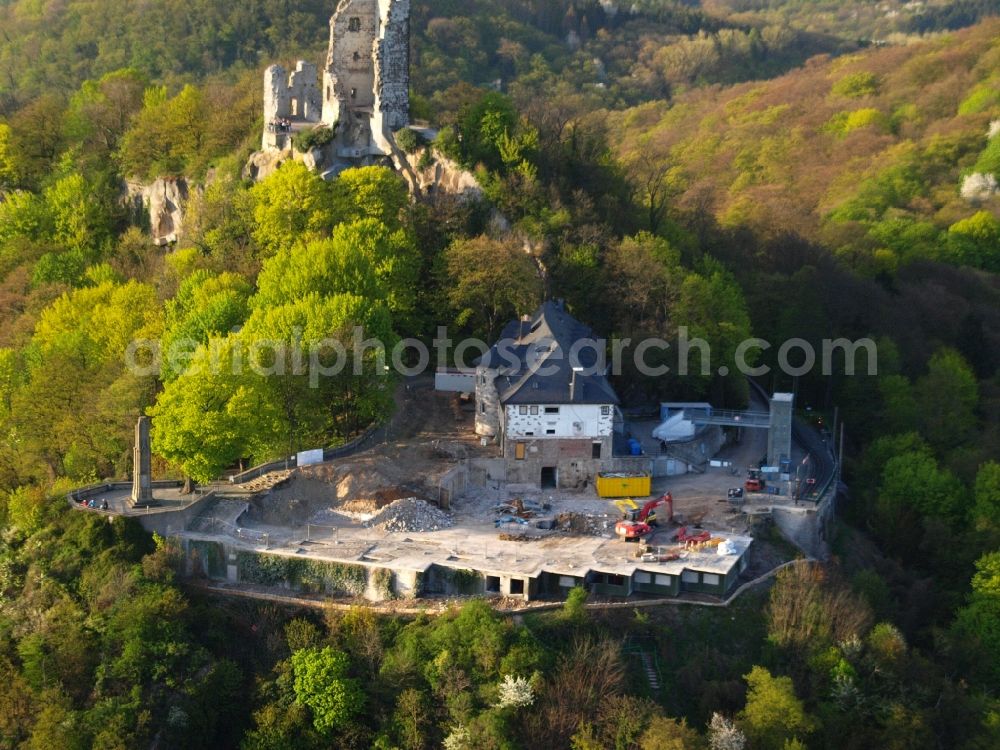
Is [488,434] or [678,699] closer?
[678,699]

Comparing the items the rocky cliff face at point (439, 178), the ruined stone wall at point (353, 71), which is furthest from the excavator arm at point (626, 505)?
the ruined stone wall at point (353, 71)

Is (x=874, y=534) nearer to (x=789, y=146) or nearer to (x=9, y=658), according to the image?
(x=9, y=658)

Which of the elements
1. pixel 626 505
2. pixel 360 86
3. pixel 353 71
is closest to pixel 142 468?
pixel 626 505

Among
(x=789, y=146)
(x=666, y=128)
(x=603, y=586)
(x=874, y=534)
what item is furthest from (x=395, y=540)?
(x=666, y=128)

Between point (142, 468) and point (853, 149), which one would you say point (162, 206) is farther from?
point (853, 149)

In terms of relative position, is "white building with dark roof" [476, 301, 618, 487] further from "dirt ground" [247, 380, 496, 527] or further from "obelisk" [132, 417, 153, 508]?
"obelisk" [132, 417, 153, 508]

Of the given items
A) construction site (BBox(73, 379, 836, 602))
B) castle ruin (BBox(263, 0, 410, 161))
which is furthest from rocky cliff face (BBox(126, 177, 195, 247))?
construction site (BBox(73, 379, 836, 602))
